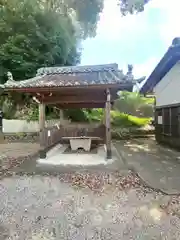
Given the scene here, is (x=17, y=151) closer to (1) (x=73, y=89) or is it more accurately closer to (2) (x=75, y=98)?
(2) (x=75, y=98)

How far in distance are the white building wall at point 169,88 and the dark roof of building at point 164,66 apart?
7.0 inches

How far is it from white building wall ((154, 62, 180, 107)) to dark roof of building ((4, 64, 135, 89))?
7.13 ft

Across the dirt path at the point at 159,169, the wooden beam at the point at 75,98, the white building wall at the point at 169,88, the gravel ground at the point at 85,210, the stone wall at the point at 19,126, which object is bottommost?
the gravel ground at the point at 85,210

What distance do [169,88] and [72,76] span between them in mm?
3929

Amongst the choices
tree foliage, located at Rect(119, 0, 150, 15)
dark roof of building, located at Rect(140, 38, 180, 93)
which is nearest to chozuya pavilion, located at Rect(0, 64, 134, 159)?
dark roof of building, located at Rect(140, 38, 180, 93)

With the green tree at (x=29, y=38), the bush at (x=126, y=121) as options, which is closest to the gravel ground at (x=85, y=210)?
the bush at (x=126, y=121)

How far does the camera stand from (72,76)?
8219 mm

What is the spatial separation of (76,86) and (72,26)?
1070cm

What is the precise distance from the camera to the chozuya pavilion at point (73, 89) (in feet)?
21.9

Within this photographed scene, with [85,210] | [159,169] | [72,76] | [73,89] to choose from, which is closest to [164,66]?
[72,76]

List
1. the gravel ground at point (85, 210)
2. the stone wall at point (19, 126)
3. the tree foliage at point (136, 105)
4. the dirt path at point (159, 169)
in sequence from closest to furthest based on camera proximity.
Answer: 1. the gravel ground at point (85, 210)
2. the dirt path at point (159, 169)
3. the stone wall at point (19, 126)
4. the tree foliage at point (136, 105)

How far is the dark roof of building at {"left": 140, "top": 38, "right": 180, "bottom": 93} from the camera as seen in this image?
6620 millimetres

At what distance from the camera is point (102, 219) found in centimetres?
341

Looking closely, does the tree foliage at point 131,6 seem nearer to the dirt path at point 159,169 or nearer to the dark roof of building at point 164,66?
the dark roof of building at point 164,66
